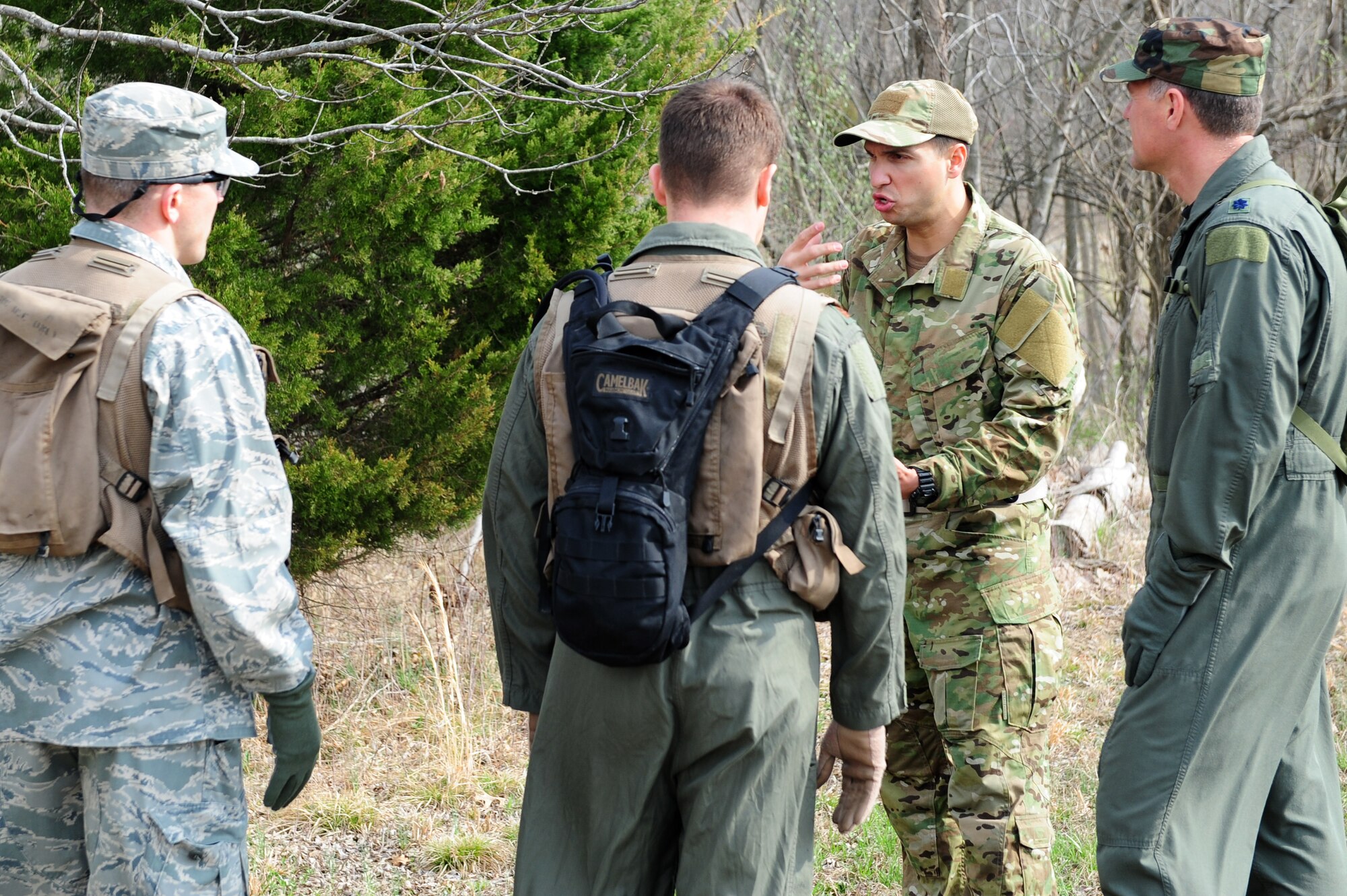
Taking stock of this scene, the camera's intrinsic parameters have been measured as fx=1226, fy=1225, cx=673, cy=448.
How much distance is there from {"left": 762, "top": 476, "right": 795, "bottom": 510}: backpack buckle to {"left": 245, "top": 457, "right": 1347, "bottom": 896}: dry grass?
2265 mm

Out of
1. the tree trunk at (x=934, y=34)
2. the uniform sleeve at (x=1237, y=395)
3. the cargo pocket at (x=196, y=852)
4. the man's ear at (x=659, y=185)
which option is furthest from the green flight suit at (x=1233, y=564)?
the tree trunk at (x=934, y=34)

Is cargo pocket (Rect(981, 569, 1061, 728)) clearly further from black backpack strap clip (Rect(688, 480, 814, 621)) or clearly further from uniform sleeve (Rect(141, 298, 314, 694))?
uniform sleeve (Rect(141, 298, 314, 694))

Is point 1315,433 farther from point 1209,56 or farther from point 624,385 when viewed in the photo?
point 624,385

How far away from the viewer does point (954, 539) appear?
340 centimetres

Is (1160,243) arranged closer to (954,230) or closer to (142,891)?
(954,230)

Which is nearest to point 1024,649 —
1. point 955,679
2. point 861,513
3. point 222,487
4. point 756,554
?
point 955,679

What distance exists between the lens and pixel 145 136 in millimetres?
2449

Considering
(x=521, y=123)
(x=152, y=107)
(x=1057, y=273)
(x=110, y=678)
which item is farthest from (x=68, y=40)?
(x=1057, y=273)

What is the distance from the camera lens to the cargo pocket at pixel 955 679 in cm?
330

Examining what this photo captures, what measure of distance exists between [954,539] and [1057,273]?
79 centimetres

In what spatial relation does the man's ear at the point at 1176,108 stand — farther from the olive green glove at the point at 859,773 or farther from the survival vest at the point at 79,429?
the survival vest at the point at 79,429

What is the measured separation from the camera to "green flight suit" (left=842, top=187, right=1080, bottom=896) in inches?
128

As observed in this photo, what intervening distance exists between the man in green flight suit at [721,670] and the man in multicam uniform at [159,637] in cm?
53

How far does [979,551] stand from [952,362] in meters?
0.53
